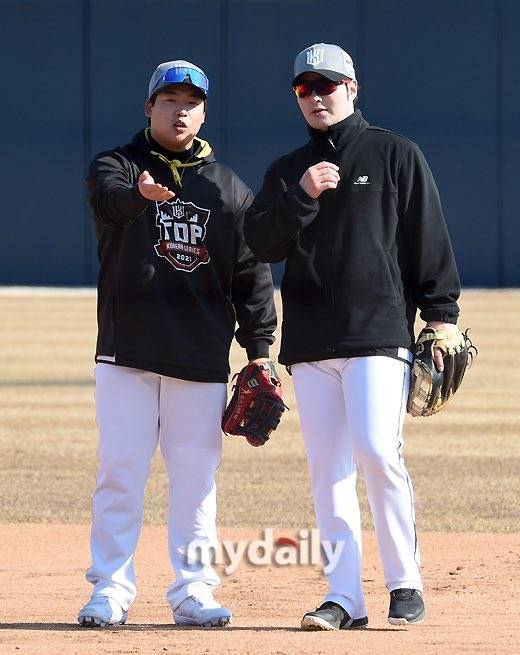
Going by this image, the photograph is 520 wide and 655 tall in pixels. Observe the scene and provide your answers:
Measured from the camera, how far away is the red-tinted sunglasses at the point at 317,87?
15.4 ft

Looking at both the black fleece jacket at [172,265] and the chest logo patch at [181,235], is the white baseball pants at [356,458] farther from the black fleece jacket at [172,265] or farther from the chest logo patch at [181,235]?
the chest logo patch at [181,235]

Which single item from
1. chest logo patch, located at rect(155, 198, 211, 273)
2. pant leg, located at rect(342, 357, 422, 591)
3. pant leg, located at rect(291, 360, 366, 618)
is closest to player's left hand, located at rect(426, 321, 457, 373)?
pant leg, located at rect(342, 357, 422, 591)

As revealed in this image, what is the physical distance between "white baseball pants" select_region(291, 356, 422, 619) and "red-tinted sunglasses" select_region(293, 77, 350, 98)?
846 millimetres

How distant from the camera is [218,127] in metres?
36.0

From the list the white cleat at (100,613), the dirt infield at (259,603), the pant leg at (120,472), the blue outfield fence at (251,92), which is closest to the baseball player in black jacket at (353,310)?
the dirt infield at (259,603)

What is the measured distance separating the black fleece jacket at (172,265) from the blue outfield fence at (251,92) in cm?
3061

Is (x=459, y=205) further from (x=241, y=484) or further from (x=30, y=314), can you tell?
(x=241, y=484)

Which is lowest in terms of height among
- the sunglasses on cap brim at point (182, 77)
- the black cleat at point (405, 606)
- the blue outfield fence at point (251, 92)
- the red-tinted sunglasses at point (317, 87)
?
the black cleat at point (405, 606)

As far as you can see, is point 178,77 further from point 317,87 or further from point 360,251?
point 360,251

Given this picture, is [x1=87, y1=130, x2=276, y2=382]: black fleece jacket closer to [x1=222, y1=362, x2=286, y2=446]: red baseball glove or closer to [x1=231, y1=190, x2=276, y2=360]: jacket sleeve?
[x1=231, y1=190, x2=276, y2=360]: jacket sleeve

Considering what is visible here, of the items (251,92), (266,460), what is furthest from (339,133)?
(251,92)

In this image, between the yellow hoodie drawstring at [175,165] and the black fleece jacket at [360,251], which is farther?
the yellow hoodie drawstring at [175,165]

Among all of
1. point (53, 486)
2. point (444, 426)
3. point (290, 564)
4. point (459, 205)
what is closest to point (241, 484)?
point (53, 486)

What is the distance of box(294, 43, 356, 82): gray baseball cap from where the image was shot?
467 cm
